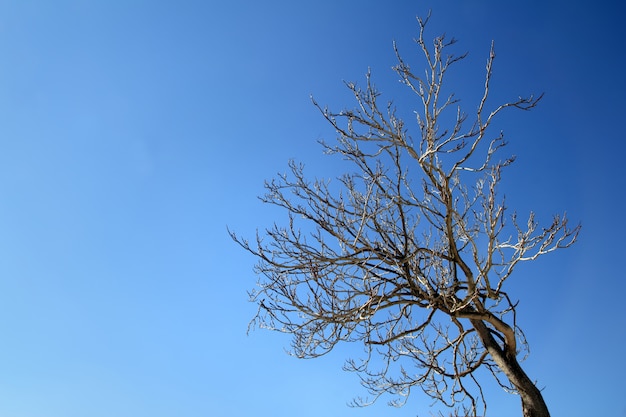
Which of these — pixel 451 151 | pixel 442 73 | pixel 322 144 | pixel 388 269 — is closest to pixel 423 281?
pixel 388 269

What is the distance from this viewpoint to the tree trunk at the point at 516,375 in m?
5.69

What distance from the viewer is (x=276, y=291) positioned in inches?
227

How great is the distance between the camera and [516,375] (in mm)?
5957

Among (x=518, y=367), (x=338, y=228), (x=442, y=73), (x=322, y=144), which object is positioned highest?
(x=442, y=73)

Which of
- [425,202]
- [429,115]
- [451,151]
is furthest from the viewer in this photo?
[425,202]

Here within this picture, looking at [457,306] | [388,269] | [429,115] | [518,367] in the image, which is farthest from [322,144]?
[518,367]

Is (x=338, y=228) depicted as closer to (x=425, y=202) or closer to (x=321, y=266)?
(x=321, y=266)

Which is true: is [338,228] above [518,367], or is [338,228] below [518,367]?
above

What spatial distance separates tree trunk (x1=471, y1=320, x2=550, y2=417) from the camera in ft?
18.7

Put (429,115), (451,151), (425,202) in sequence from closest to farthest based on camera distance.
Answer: (451,151) → (429,115) → (425,202)

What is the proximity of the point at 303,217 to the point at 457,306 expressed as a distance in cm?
225

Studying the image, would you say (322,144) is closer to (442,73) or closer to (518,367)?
(442,73)

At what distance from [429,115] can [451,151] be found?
0.64 metres

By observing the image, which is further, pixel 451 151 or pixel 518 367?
pixel 518 367
